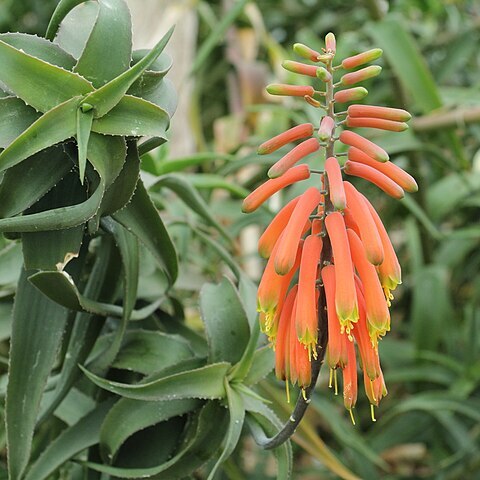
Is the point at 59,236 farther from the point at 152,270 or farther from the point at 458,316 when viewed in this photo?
the point at 458,316

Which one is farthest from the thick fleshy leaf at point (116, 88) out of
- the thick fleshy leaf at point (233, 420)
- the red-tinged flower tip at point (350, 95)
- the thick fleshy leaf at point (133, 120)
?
the thick fleshy leaf at point (233, 420)

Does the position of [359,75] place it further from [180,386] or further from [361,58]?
[180,386]

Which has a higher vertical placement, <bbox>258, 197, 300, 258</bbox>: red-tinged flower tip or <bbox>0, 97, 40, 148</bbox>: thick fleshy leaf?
<bbox>0, 97, 40, 148</bbox>: thick fleshy leaf

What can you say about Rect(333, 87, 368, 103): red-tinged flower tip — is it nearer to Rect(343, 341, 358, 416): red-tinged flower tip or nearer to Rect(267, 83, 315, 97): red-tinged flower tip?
Rect(267, 83, 315, 97): red-tinged flower tip

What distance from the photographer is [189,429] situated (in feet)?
2.09

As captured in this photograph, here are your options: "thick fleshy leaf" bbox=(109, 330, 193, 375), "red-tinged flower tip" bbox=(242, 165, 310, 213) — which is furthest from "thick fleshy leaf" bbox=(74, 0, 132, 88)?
"thick fleshy leaf" bbox=(109, 330, 193, 375)

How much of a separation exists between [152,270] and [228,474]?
0.66ft

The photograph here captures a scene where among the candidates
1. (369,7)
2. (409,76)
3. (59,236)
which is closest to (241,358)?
(59,236)

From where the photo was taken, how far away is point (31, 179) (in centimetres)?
52

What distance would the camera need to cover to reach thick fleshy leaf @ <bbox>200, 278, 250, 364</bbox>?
2.06 ft

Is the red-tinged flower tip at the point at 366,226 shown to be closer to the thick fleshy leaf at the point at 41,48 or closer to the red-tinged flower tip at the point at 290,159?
the red-tinged flower tip at the point at 290,159

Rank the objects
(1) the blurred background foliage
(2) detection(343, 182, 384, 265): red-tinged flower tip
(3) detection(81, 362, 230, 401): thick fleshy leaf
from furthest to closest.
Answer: (1) the blurred background foliage
(3) detection(81, 362, 230, 401): thick fleshy leaf
(2) detection(343, 182, 384, 265): red-tinged flower tip

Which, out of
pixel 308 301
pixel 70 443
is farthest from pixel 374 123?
pixel 70 443

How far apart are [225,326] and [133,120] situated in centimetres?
20
